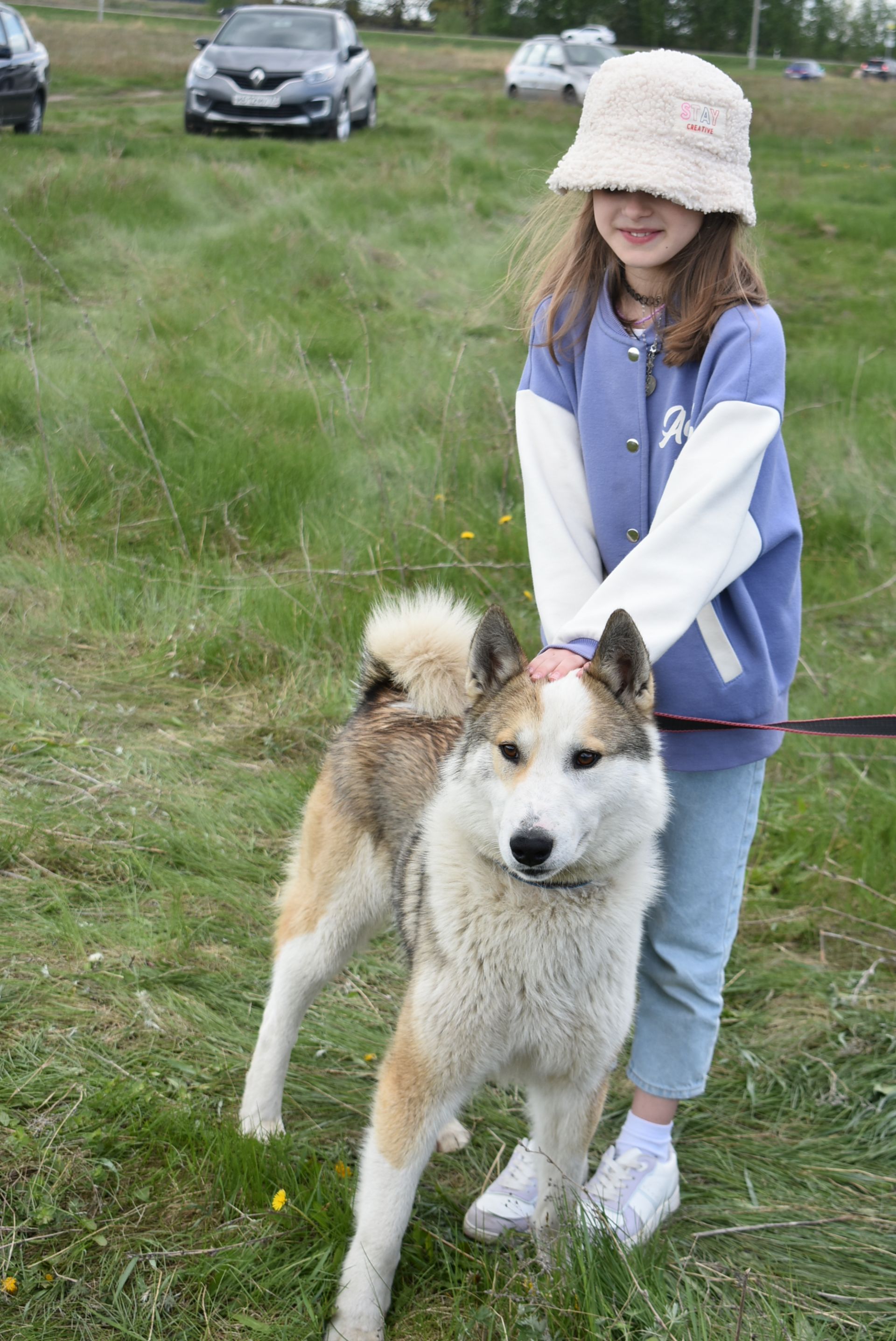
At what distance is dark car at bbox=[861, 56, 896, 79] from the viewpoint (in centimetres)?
3691

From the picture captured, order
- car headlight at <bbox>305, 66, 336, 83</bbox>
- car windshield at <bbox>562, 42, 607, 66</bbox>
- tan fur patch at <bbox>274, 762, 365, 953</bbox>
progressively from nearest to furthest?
tan fur patch at <bbox>274, 762, 365, 953</bbox> → car headlight at <bbox>305, 66, 336, 83</bbox> → car windshield at <bbox>562, 42, 607, 66</bbox>

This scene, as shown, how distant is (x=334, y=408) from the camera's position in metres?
5.30

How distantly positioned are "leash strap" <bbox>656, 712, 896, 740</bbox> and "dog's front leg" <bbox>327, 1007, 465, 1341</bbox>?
73cm

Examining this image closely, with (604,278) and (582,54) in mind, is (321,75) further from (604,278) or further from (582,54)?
(604,278)

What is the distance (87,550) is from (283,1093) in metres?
2.52

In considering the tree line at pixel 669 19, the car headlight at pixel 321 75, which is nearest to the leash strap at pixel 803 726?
the car headlight at pixel 321 75

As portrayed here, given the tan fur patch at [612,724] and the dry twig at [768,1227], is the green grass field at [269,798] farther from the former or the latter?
the tan fur patch at [612,724]

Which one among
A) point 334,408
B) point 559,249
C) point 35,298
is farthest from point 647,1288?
point 35,298

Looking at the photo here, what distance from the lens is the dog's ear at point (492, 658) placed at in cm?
198

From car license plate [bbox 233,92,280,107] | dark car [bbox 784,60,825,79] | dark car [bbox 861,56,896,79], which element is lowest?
dark car [bbox 861,56,896,79]

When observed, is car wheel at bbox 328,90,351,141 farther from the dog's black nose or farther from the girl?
the dog's black nose

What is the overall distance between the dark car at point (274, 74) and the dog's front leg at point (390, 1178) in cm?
1198

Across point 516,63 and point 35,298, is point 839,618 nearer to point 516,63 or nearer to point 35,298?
point 35,298

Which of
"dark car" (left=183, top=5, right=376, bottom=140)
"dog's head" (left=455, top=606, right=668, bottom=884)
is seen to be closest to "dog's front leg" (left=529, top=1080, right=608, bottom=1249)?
"dog's head" (left=455, top=606, right=668, bottom=884)
